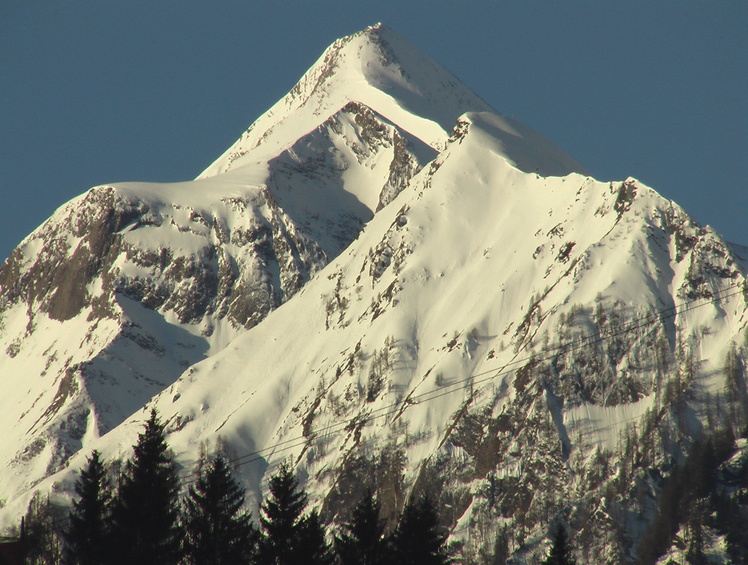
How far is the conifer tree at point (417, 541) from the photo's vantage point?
283 feet

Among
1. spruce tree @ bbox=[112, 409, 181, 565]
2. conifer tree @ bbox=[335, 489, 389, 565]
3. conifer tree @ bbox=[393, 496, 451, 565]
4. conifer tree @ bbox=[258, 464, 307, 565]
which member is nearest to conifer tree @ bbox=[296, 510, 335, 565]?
conifer tree @ bbox=[258, 464, 307, 565]

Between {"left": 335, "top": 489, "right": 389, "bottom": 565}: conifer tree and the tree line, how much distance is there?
58 millimetres

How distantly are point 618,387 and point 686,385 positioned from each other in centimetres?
878

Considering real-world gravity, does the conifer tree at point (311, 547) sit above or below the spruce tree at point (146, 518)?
above

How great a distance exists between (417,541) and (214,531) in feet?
37.9

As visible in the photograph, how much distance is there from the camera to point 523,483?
194500mm

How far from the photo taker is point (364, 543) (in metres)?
88.4

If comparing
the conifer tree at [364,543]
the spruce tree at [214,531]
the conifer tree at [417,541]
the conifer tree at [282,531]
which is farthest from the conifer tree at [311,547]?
the conifer tree at [417,541]

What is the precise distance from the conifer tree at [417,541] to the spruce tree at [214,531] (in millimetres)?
8412

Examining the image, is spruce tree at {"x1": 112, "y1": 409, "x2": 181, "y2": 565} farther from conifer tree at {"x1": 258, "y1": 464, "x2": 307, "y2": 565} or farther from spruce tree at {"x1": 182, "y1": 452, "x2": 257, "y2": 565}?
conifer tree at {"x1": 258, "y1": 464, "x2": 307, "y2": 565}

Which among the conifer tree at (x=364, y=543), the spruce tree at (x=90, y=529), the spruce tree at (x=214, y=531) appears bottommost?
the spruce tree at (x=90, y=529)

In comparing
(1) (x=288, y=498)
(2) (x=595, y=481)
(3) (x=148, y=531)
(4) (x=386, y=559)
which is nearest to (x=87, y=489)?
(3) (x=148, y=531)

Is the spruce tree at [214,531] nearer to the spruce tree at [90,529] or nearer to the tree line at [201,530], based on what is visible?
the tree line at [201,530]

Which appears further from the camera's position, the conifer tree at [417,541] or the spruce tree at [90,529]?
the conifer tree at [417,541]
